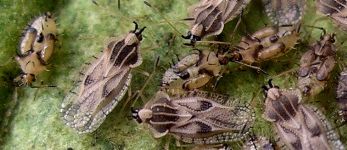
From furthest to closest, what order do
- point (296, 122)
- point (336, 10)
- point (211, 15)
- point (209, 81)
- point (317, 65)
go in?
point (211, 15)
point (336, 10)
point (209, 81)
point (317, 65)
point (296, 122)

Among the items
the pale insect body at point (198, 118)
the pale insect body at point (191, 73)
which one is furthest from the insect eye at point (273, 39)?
the pale insect body at point (198, 118)

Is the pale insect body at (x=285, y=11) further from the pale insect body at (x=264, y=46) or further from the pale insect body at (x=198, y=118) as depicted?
the pale insect body at (x=198, y=118)

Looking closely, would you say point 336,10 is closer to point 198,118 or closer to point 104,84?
point 198,118

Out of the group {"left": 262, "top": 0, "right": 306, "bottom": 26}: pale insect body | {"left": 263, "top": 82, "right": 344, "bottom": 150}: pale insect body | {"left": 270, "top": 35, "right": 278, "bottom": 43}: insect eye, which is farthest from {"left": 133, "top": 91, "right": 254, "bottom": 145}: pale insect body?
{"left": 262, "top": 0, "right": 306, "bottom": 26}: pale insect body

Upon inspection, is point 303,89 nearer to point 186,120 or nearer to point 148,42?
point 186,120

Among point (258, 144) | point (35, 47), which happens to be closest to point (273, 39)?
point (258, 144)

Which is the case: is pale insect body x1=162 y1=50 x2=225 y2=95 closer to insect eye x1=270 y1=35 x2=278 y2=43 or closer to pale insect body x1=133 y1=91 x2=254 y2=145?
pale insect body x1=133 y1=91 x2=254 y2=145

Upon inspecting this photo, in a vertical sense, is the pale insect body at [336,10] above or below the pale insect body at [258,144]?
above
